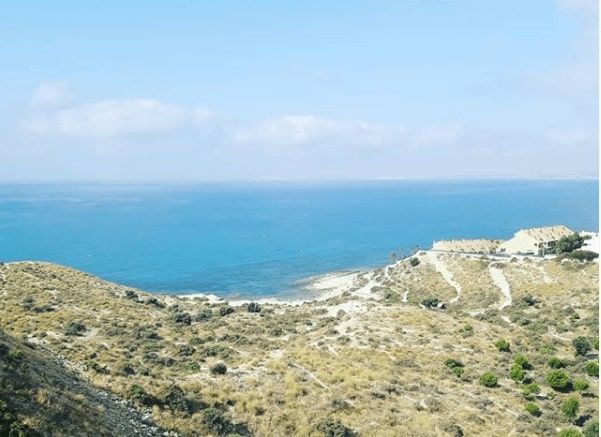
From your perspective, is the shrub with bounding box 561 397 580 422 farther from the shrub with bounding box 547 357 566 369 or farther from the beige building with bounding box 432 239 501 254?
the beige building with bounding box 432 239 501 254

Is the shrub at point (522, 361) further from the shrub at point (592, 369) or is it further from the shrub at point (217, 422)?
the shrub at point (217, 422)

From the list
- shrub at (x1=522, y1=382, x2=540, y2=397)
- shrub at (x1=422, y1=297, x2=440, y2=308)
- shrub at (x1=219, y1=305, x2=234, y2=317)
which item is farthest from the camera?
shrub at (x1=422, y1=297, x2=440, y2=308)

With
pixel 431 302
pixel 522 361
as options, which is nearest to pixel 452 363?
pixel 522 361

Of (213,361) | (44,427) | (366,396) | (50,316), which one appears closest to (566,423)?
(366,396)

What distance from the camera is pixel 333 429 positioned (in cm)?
2459

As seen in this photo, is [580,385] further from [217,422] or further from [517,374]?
[217,422]

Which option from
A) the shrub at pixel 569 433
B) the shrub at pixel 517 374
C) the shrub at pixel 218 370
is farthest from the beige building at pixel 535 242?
the shrub at pixel 218 370

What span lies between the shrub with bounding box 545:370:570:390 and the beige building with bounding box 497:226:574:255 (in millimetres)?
62301

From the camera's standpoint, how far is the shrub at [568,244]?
270 ft

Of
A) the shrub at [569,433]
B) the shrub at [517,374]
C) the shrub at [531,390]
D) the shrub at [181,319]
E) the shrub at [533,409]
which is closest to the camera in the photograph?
the shrub at [569,433]

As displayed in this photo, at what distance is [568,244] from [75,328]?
70932 millimetres

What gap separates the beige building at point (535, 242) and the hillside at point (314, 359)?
98.1 ft

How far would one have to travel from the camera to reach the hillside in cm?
2591

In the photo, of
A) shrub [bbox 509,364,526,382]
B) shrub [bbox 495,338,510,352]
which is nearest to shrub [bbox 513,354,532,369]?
shrub [bbox 509,364,526,382]
